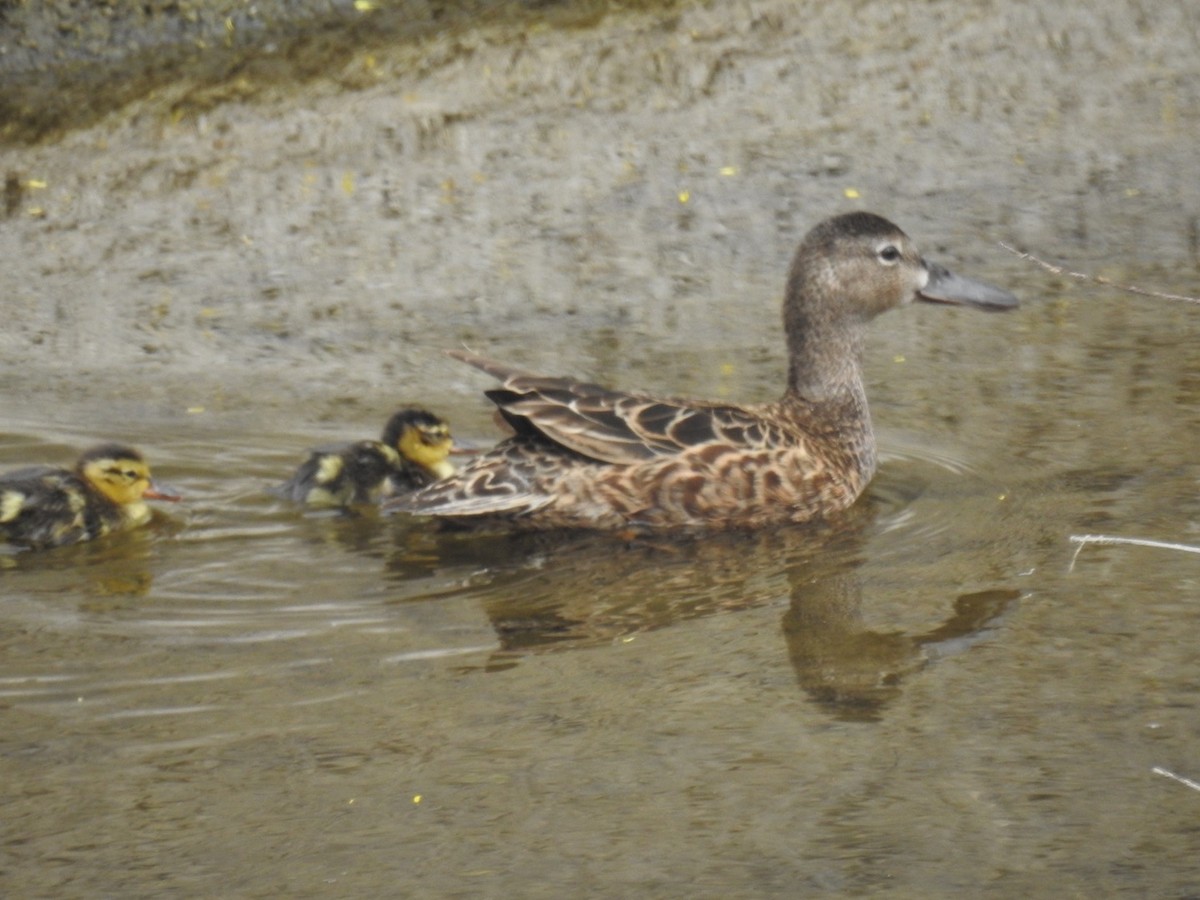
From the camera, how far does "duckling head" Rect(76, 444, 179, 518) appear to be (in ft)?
16.1

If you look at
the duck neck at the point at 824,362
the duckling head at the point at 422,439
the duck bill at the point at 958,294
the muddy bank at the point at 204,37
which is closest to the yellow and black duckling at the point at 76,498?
the duckling head at the point at 422,439

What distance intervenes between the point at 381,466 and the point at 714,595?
1.15 metres

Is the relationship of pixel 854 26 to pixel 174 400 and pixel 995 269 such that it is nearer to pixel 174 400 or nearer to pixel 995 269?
pixel 995 269

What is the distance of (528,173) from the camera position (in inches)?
295

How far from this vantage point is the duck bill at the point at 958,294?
556 centimetres

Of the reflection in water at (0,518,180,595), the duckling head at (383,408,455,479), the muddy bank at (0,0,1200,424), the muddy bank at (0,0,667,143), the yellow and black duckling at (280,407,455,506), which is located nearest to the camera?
the reflection in water at (0,518,180,595)

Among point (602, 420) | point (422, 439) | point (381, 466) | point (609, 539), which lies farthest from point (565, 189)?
point (609, 539)

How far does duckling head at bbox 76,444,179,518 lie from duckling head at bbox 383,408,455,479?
60 cm

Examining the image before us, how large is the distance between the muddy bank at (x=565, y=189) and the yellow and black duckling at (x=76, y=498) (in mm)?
827

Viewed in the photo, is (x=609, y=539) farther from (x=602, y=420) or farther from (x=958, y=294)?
(x=958, y=294)

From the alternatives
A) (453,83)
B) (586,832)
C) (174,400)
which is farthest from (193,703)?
(453,83)

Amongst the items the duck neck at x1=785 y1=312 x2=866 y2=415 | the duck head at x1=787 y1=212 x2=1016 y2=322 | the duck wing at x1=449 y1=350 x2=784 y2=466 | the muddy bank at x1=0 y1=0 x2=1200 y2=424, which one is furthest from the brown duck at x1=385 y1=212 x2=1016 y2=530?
the muddy bank at x1=0 y1=0 x2=1200 y2=424

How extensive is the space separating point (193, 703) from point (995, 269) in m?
3.78

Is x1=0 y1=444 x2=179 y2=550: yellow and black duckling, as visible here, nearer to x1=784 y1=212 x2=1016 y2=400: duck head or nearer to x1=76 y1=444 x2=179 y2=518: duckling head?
x1=76 y1=444 x2=179 y2=518: duckling head
